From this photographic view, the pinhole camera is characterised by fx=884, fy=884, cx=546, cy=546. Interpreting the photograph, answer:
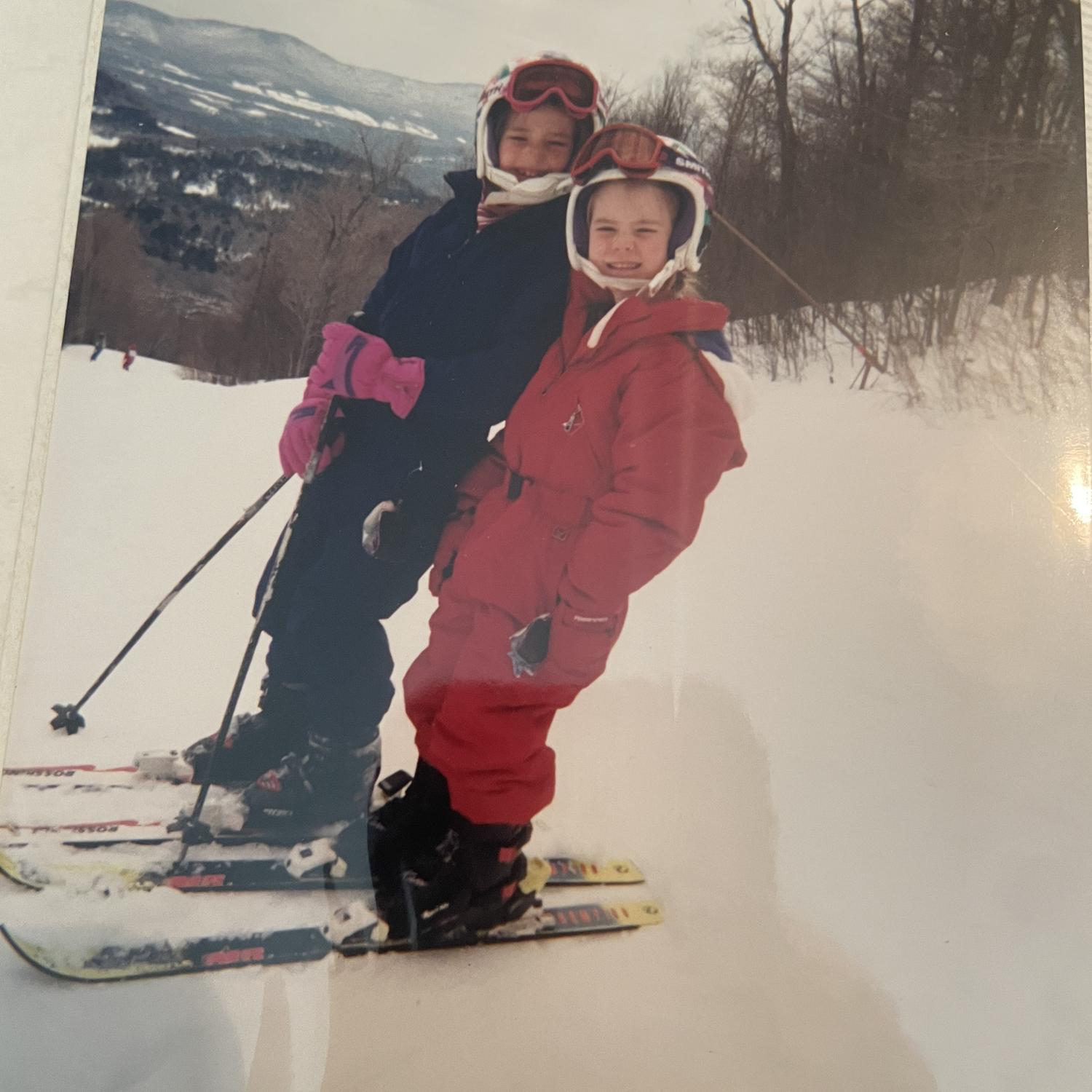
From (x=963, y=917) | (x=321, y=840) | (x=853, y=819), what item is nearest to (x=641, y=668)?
(x=853, y=819)

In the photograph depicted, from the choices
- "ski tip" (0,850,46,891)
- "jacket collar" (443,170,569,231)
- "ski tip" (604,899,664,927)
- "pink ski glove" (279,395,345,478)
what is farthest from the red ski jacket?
"ski tip" (0,850,46,891)

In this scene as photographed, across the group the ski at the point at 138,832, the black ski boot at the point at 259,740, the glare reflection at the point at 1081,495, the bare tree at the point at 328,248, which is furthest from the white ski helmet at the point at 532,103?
the glare reflection at the point at 1081,495

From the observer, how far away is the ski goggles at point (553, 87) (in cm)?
157

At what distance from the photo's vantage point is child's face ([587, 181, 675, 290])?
1516mm

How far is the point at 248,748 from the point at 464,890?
41cm

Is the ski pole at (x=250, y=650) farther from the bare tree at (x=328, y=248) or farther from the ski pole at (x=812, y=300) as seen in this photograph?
the ski pole at (x=812, y=300)

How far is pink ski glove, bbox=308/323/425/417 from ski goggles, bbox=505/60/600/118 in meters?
0.51

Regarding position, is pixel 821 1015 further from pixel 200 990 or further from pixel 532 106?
pixel 532 106

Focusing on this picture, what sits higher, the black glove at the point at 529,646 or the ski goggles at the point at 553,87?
the ski goggles at the point at 553,87

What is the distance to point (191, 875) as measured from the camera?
4.39 ft

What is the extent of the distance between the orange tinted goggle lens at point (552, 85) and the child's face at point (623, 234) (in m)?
0.19

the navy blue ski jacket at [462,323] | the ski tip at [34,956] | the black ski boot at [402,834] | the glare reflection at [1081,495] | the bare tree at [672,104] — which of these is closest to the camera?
the ski tip at [34,956]

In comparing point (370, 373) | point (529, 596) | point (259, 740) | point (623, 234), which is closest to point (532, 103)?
point (623, 234)

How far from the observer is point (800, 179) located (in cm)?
169
